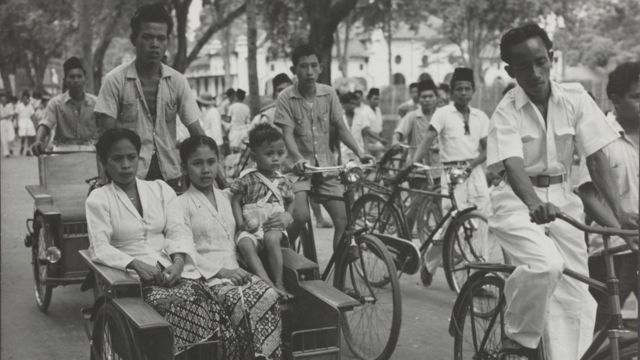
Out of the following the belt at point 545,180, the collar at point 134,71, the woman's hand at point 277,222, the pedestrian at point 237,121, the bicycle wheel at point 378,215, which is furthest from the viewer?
the pedestrian at point 237,121

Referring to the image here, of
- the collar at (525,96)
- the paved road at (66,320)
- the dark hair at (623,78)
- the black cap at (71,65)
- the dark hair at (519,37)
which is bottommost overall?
the paved road at (66,320)

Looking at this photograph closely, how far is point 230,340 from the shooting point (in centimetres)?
402

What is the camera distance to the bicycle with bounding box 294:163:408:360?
5168mm

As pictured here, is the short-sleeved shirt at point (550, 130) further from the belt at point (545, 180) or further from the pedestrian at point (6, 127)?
the pedestrian at point (6, 127)

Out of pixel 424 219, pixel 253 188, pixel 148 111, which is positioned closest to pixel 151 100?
pixel 148 111

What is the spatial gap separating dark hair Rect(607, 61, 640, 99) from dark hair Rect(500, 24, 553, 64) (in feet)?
2.29

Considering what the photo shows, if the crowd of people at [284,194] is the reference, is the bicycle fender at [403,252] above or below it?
below

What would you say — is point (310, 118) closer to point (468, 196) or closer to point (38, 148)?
point (468, 196)

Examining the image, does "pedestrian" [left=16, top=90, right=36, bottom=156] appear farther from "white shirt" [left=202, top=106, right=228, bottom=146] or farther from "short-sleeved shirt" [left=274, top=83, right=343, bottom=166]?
"short-sleeved shirt" [left=274, top=83, right=343, bottom=166]

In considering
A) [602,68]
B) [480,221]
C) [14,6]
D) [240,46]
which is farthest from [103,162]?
[240,46]

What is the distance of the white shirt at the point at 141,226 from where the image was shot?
14.4 ft

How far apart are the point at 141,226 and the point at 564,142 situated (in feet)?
7.70

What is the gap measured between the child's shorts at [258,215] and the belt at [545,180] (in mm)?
1575

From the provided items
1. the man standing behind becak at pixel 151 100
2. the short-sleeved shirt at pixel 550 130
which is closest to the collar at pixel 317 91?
the man standing behind becak at pixel 151 100
